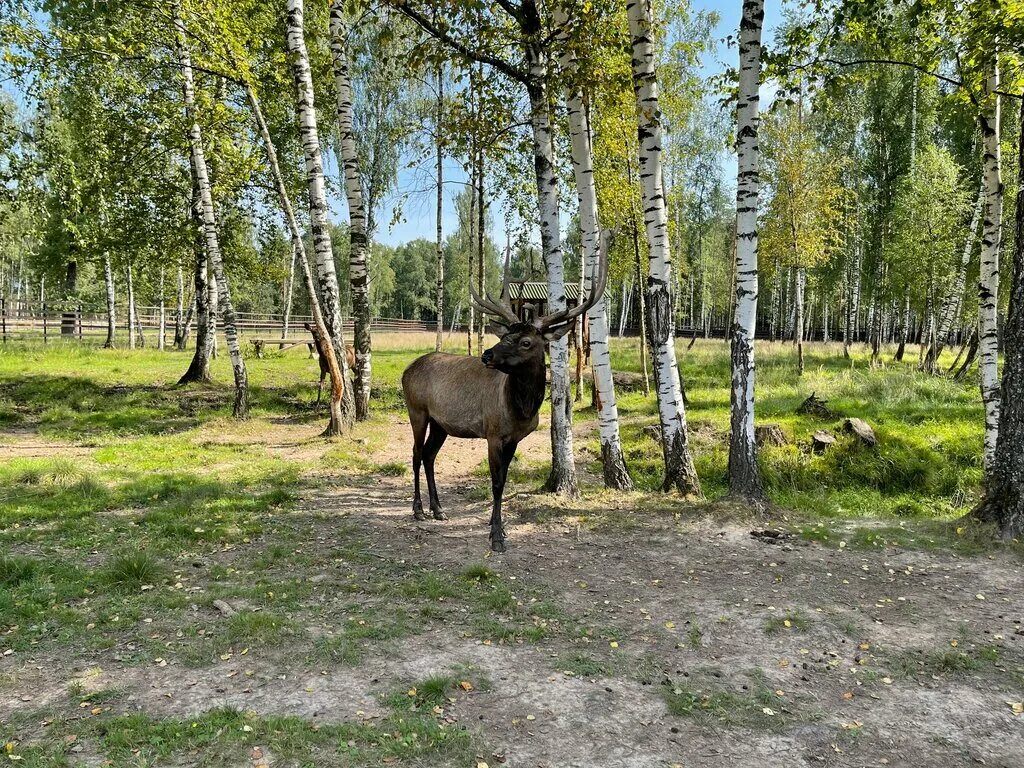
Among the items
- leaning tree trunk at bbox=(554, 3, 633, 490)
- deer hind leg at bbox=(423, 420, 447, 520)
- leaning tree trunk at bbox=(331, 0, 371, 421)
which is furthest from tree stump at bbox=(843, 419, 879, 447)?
leaning tree trunk at bbox=(331, 0, 371, 421)

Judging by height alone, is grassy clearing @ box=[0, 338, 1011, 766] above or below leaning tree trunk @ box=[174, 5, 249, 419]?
below

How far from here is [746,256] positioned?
7.76 metres

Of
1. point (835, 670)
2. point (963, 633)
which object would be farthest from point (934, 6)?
point (835, 670)

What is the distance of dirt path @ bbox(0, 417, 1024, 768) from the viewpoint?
11.6 feet

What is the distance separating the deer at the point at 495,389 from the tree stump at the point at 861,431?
7.23m

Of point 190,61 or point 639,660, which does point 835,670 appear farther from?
point 190,61

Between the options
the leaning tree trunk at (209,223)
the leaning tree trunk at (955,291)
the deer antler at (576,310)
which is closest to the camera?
the deer antler at (576,310)

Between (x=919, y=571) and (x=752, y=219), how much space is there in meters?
4.44

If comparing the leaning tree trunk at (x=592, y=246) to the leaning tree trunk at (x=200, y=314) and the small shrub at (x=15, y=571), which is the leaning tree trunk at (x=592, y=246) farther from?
the leaning tree trunk at (x=200, y=314)

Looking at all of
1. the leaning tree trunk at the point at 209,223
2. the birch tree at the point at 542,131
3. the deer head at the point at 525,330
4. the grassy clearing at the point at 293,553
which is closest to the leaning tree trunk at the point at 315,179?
the grassy clearing at the point at 293,553

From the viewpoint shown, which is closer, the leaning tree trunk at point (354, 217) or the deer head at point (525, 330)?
the deer head at point (525, 330)

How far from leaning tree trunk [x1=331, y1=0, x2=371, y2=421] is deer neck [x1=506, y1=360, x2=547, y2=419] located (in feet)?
23.8

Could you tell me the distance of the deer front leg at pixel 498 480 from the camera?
6749 millimetres

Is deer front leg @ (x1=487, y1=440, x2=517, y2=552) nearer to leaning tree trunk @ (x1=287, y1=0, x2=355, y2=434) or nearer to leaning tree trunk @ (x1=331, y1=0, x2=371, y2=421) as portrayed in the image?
leaning tree trunk @ (x1=287, y1=0, x2=355, y2=434)
